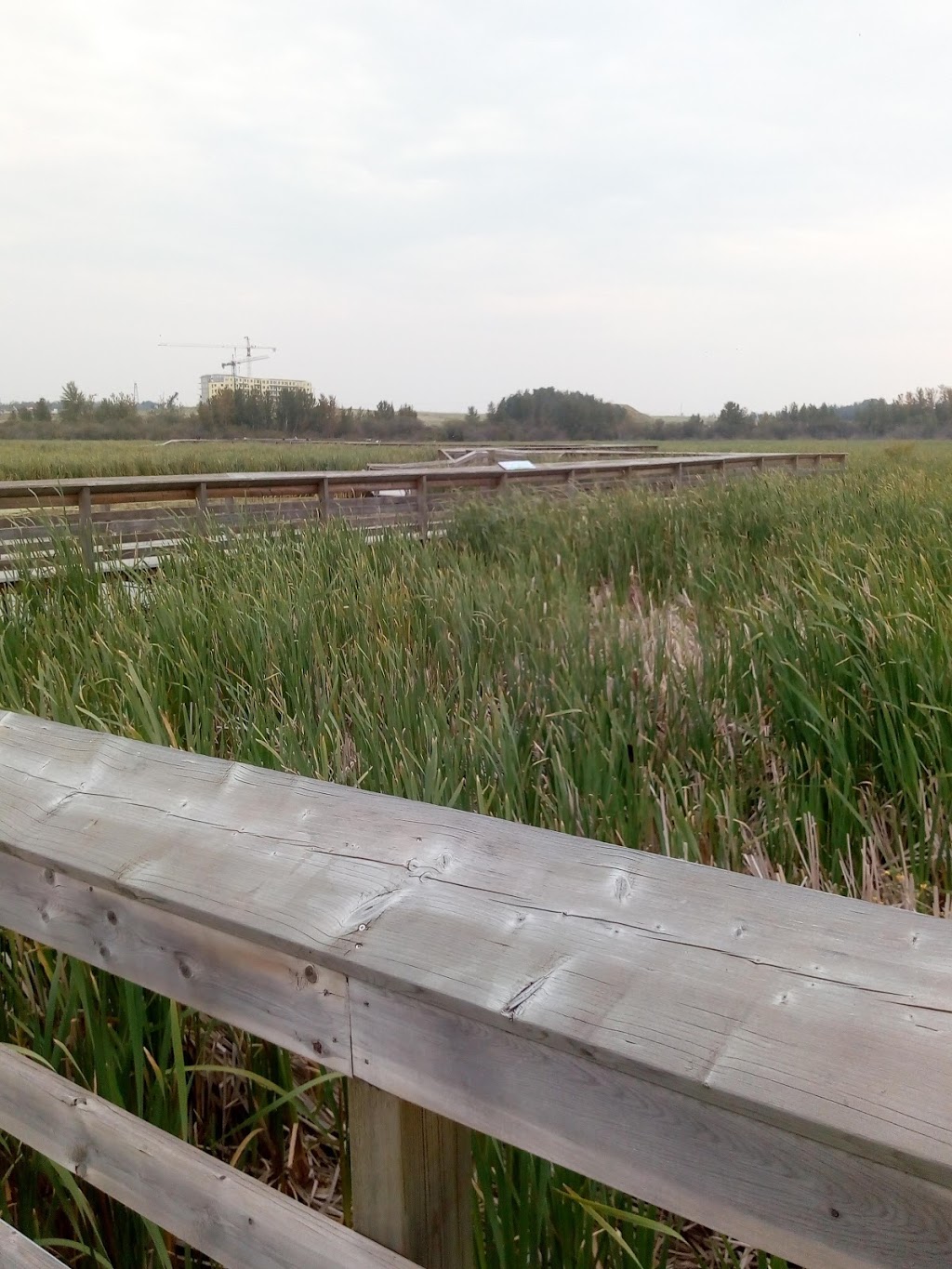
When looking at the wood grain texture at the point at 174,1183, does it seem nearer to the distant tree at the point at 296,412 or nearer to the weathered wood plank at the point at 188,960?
the weathered wood plank at the point at 188,960

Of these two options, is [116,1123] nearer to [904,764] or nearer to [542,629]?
[904,764]

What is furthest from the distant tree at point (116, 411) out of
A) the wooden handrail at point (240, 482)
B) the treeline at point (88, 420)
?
the wooden handrail at point (240, 482)

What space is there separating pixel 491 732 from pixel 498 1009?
187cm

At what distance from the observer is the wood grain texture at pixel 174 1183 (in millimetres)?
991

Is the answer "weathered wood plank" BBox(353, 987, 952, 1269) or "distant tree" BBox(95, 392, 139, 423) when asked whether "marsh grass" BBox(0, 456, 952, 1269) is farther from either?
"distant tree" BBox(95, 392, 139, 423)

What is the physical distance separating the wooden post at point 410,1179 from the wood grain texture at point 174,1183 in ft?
0.09

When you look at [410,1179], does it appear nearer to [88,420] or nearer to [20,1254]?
[20,1254]

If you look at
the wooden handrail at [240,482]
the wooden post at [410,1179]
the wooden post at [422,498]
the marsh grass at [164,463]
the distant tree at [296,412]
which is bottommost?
the wooden post at [410,1179]

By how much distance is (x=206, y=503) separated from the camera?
28.3 ft

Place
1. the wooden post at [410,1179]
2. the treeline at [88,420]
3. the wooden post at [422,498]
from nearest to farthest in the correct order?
the wooden post at [410,1179]
the wooden post at [422,498]
the treeline at [88,420]

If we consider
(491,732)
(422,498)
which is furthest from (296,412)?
(491,732)

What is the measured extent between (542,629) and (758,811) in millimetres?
1403

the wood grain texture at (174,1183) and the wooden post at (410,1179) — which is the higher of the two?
the wooden post at (410,1179)

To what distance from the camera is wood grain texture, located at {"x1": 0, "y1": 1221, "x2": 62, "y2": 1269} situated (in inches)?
49.2
